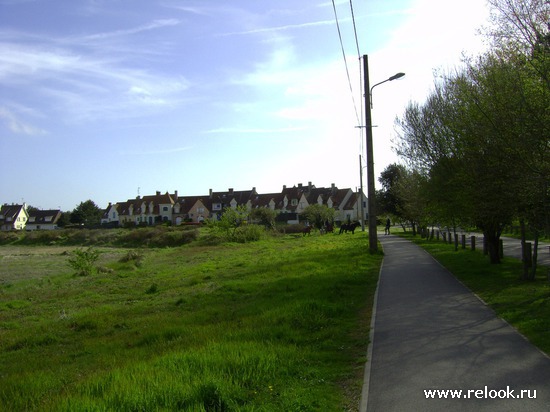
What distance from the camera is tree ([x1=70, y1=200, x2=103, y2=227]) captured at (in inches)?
4150

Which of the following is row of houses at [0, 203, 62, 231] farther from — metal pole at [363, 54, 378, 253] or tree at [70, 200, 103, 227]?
metal pole at [363, 54, 378, 253]

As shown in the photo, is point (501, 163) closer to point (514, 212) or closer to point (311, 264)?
point (514, 212)

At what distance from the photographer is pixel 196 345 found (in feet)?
25.3

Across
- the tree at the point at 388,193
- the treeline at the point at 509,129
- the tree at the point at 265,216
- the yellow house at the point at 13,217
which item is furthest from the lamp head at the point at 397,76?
the yellow house at the point at 13,217

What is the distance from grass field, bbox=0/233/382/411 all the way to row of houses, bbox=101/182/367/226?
77.6 m

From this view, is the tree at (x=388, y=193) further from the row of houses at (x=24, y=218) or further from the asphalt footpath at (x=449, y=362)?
the row of houses at (x=24, y=218)

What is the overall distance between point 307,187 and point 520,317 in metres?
95.8

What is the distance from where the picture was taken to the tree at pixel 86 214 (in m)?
105

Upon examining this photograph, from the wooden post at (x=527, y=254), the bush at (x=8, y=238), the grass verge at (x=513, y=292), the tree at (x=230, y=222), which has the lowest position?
the bush at (x=8, y=238)

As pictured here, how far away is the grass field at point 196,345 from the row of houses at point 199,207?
75.4 metres

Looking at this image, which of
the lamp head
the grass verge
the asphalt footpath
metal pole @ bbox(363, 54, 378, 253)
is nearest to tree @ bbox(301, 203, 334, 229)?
metal pole @ bbox(363, 54, 378, 253)

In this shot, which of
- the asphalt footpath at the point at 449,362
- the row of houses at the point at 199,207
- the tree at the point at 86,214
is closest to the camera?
the asphalt footpath at the point at 449,362

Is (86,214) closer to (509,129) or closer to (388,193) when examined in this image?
(388,193)

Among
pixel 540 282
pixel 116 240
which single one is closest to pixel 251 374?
pixel 540 282
